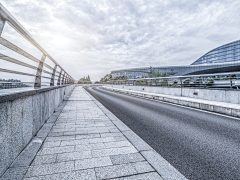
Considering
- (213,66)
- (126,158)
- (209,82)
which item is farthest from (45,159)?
(213,66)

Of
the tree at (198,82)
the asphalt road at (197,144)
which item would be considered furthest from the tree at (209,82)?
the asphalt road at (197,144)

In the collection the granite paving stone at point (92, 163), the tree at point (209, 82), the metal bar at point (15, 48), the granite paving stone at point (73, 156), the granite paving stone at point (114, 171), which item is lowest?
the granite paving stone at point (114, 171)

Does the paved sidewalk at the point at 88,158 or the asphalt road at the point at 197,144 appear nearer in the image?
the paved sidewalk at the point at 88,158

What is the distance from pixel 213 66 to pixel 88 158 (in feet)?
335

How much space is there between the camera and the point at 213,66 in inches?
3494

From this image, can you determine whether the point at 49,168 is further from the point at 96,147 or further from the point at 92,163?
the point at 96,147

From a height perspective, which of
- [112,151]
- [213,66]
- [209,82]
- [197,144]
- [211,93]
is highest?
[213,66]

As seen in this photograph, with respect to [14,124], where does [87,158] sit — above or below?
below

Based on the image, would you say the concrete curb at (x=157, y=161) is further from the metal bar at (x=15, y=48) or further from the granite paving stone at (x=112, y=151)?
the metal bar at (x=15, y=48)

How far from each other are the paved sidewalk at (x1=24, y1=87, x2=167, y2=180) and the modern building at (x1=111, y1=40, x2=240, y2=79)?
86313 millimetres

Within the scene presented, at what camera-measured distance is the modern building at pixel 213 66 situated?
84.6 meters

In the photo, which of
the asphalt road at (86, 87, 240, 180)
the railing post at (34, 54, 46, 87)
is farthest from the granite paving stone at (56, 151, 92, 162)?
the railing post at (34, 54, 46, 87)

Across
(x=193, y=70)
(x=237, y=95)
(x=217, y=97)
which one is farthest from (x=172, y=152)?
(x=193, y=70)

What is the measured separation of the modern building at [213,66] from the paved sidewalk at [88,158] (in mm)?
86313
